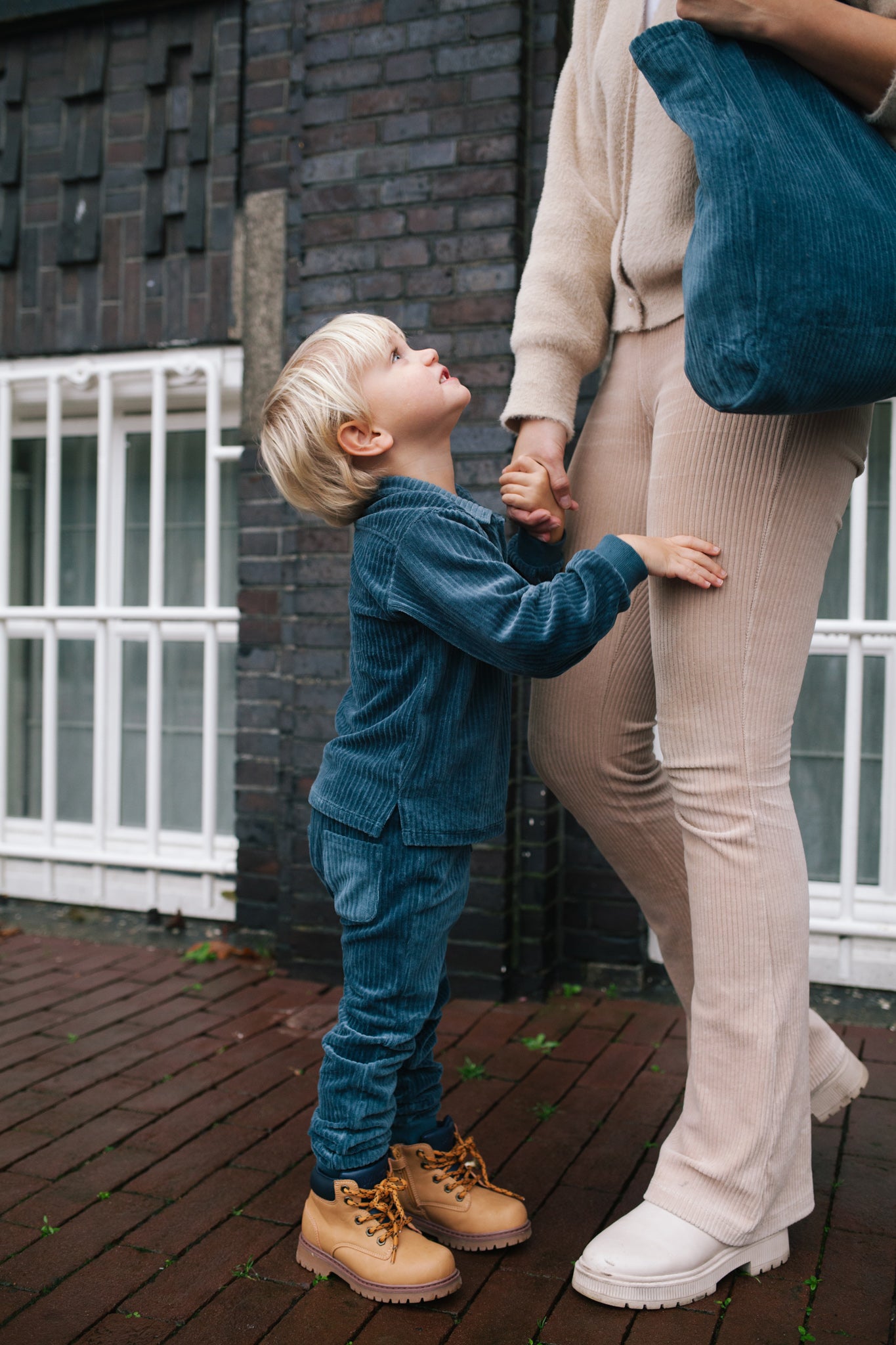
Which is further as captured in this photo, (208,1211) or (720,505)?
(208,1211)

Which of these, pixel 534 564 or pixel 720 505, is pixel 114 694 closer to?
pixel 534 564

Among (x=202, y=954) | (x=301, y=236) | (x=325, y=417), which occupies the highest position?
(x=301, y=236)

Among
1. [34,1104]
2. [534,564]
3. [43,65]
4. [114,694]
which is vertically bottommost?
[34,1104]

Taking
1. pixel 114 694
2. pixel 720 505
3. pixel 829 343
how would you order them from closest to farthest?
1. pixel 829 343
2. pixel 720 505
3. pixel 114 694

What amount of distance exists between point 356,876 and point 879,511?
2.09 metres

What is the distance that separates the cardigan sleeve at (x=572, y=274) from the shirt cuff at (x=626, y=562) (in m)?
0.40

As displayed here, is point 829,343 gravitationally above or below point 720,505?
above

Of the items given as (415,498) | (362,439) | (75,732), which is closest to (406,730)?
(415,498)

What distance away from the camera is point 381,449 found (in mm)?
1752

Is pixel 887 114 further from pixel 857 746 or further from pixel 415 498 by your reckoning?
pixel 857 746

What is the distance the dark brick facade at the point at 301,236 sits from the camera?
9.87 ft

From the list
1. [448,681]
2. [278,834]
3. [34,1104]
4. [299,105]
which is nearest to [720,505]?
[448,681]

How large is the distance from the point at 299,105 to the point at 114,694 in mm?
1937

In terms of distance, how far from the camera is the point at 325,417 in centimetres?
174
